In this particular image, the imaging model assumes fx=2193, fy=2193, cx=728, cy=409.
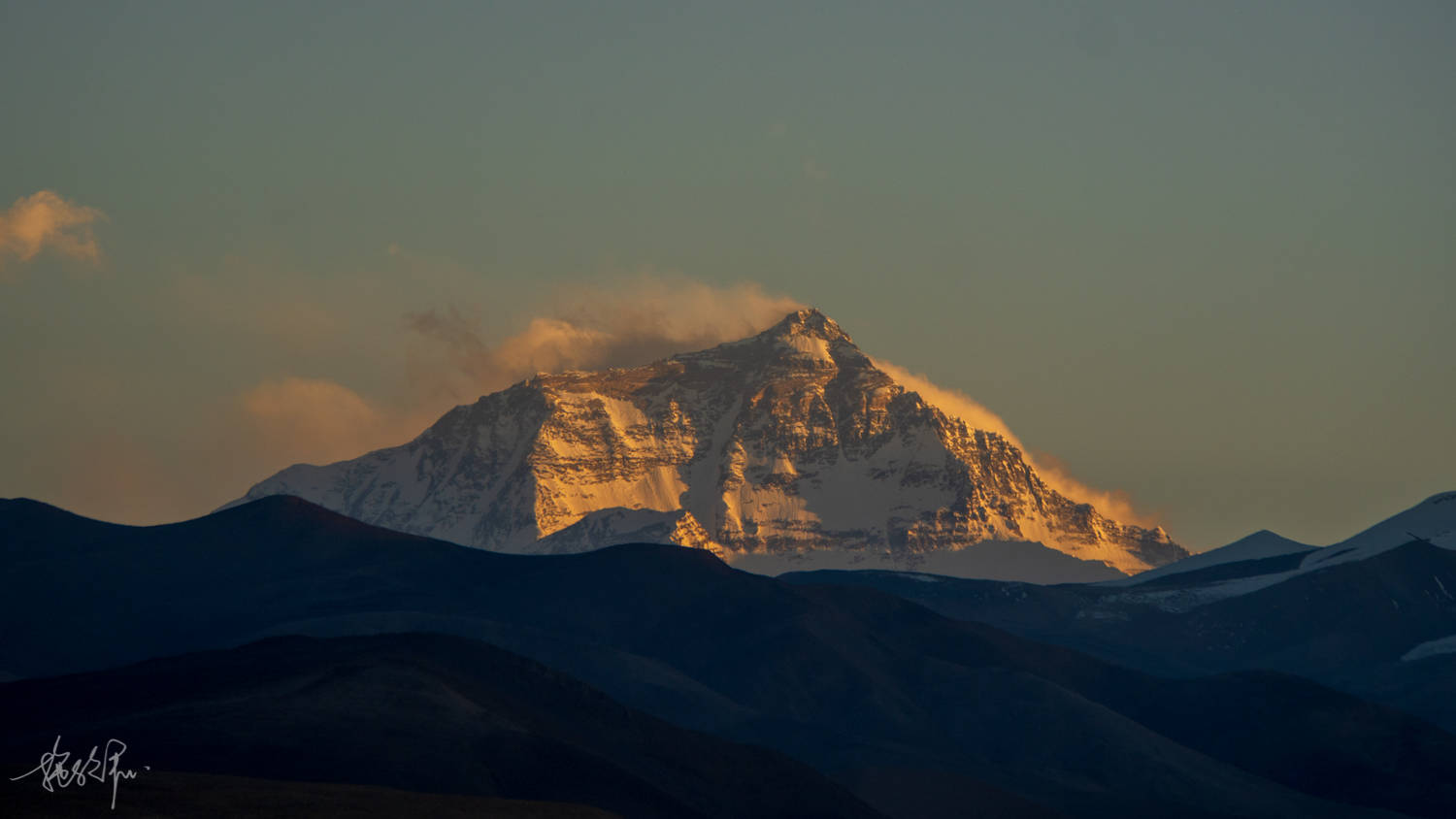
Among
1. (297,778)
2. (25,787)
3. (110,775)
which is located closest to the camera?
(25,787)

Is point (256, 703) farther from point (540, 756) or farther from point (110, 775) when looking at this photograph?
point (110, 775)

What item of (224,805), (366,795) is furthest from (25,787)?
(366,795)

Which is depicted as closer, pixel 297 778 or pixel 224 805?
pixel 224 805
